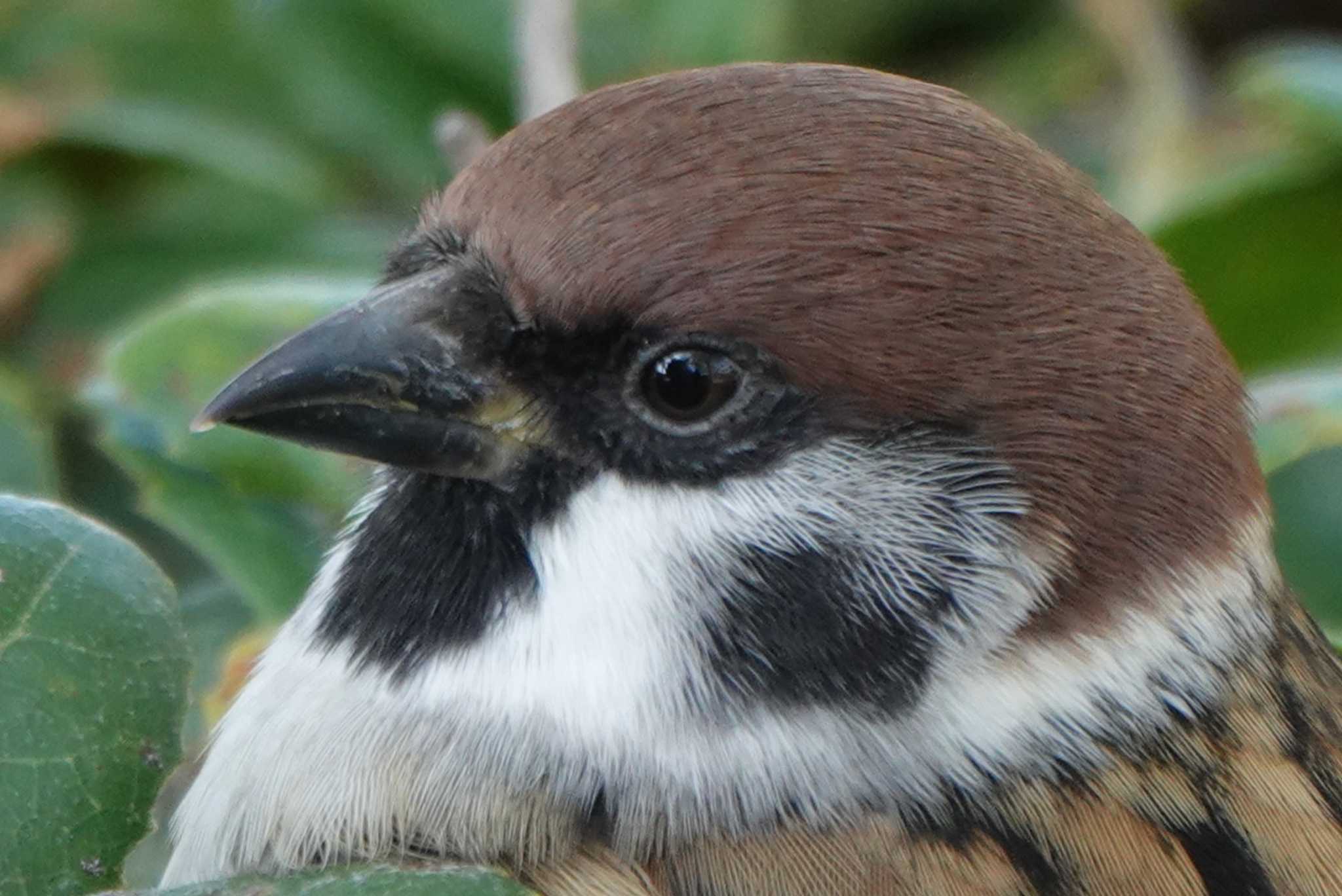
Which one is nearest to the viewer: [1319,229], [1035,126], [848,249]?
[848,249]

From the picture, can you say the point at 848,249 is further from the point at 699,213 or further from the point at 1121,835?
the point at 1121,835

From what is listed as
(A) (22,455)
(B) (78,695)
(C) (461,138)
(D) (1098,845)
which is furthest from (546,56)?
(D) (1098,845)

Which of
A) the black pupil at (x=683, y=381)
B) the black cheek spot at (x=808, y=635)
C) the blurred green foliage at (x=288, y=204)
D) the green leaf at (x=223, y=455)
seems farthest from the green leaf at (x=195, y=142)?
the black cheek spot at (x=808, y=635)

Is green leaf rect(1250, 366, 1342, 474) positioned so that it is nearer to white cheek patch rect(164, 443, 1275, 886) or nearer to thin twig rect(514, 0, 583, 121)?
white cheek patch rect(164, 443, 1275, 886)

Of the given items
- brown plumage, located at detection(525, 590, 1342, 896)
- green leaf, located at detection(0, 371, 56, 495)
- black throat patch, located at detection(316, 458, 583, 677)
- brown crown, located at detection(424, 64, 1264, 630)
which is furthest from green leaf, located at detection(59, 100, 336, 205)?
brown plumage, located at detection(525, 590, 1342, 896)

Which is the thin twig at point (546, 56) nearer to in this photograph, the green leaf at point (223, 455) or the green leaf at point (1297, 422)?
the green leaf at point (223, 455)

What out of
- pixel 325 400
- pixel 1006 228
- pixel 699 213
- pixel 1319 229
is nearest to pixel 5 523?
pixel 325 400
